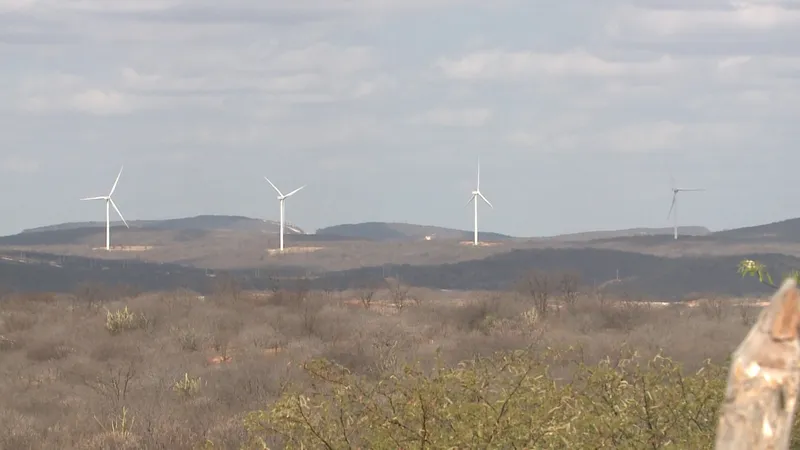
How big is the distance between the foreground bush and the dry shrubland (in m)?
0.04

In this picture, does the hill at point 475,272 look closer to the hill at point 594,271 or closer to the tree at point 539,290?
the hill at point 594,271

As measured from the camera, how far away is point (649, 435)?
31.0ft

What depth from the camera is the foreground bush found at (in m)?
7.92

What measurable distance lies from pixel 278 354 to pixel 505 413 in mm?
21720

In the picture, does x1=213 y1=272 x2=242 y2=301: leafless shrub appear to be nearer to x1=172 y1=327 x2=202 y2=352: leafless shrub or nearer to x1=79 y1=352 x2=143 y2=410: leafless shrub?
x1=172 y1=327 x2=202 y2=352: leafless shrub

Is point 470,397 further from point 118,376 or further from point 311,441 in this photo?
point 118,376

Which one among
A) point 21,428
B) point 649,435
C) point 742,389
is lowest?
point 21,428

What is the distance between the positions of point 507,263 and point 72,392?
9222 cm

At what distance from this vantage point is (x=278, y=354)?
29469 millimetres

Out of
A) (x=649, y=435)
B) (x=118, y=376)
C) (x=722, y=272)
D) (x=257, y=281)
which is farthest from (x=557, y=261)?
(x=649, y=435)

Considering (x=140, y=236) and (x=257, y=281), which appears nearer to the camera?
(x=257, y=281)

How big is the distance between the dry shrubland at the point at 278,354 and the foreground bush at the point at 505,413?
37mm

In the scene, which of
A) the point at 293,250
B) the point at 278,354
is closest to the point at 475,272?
the point at 293,250

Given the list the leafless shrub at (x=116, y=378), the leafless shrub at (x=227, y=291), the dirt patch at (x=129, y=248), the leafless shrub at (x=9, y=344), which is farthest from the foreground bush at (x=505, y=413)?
the dirt patch at (x=129, y=248)
